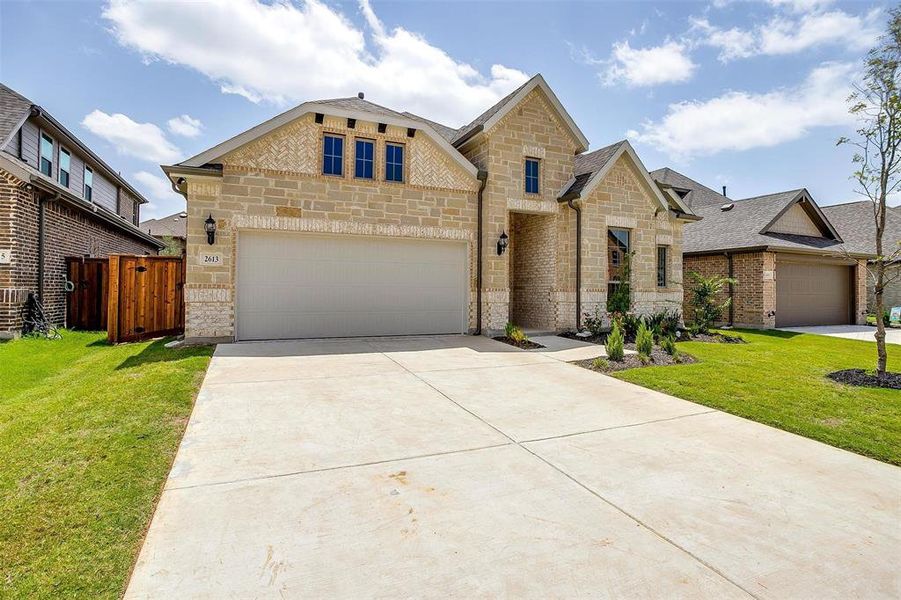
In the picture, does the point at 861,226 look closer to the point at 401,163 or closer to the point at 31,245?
the point at 401,163

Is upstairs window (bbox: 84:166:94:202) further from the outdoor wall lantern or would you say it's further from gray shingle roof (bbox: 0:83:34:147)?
the outdoor wall lantern

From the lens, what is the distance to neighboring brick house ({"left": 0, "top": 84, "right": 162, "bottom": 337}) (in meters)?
10.2

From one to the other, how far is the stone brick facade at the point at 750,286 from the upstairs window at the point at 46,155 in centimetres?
2341

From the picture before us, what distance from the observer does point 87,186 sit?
18750 millimetres

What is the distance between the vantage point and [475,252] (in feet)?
40.5

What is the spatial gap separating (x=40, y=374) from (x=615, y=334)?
1036cm

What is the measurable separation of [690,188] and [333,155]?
71.5 ft

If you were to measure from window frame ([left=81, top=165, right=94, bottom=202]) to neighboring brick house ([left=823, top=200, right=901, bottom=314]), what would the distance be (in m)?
35.2

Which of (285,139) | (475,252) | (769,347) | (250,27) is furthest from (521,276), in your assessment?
(250,27)

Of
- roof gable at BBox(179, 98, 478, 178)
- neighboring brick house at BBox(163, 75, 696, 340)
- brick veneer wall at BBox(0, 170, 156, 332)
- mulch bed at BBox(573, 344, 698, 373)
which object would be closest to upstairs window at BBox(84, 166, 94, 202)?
brick veneer wall at BBox(0, 170, 156, 332)

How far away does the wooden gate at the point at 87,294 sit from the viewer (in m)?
A: 12.6

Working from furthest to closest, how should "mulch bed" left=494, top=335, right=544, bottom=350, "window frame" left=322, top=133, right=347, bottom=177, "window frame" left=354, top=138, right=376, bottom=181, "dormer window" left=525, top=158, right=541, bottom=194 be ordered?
"dormer window" left=525, top=158, right=541, bottom=194
"window frame" left=354, top=138, right=376, bottom=181
"window frame" left=322, top=133, right=347, bottom=177
"mulch bed" left=494, top=335, right=544, bottom=350

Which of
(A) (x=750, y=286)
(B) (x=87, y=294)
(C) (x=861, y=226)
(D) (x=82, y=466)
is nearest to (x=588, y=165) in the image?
(A) (x=750, y=286)

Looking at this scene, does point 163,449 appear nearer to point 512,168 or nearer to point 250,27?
point 250,27
